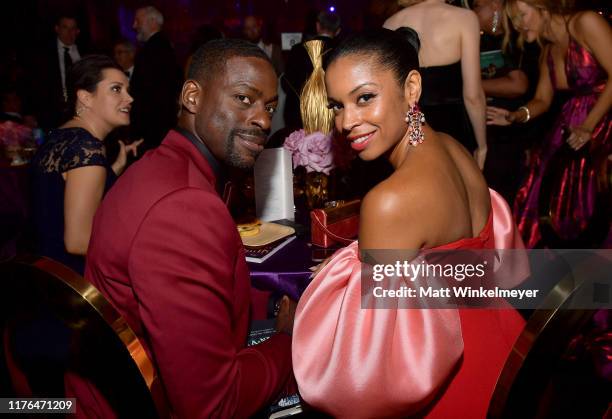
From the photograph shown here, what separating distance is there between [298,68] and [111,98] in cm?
131

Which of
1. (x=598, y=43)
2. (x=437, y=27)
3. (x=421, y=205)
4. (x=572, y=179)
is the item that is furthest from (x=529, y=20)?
(x=421, y=205)

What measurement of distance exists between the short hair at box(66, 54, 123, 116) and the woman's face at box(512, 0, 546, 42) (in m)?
2.48

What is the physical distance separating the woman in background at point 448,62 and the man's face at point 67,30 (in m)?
4.27

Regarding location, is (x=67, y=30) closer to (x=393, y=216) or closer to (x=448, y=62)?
(x=448, y=62)

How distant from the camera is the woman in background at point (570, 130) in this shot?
2.97 metres

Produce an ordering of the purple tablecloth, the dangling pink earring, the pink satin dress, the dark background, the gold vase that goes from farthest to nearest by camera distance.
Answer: the dark background
the gold vase
the purple tablecloth
the dangling pink earring
the pink satin dress

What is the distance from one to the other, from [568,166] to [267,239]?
2170 mm

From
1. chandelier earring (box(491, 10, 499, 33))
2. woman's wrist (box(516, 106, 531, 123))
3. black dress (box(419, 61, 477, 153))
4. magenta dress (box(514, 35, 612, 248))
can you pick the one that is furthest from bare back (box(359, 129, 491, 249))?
chandelier earring (box(491, 10, 499, 33))

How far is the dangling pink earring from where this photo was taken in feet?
4.96

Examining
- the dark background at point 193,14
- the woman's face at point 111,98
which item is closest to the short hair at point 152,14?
the dark background at point 193,14

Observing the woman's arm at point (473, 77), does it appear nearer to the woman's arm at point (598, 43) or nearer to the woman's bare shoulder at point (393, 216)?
the woman's arm at point (598, 43)

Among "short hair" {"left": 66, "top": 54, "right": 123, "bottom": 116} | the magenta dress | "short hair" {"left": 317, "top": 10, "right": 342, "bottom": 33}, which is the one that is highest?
"short hair" {"left": 317, "top": 10, "right": 342, "bottom": 33}

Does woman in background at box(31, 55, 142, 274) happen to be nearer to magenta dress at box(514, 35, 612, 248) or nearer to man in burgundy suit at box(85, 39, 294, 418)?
man in burgundy suit at box(85, 39, 294, 418)

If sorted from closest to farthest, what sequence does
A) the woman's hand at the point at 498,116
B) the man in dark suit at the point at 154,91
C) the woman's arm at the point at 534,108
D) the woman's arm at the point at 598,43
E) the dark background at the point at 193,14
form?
1. the woman's arm at the point at 598,43
2. the woman's arm at the point at 534,108
3. the woman's hand at the point at 498,116
4. the man in dark suit at the point at 154,91
5. the dark background at the point at 193,14
